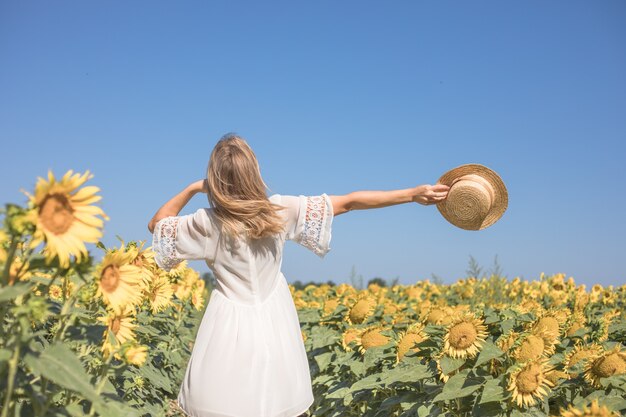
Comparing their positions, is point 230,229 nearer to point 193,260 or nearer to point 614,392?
point 193,260

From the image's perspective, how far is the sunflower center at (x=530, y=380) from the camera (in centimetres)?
288

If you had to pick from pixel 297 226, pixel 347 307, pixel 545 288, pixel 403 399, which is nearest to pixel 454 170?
pixel 297 226

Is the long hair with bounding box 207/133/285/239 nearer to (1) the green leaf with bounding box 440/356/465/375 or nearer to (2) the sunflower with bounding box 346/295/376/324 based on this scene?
(1) the green leaf with bounding box 440/356/465/375

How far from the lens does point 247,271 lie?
3.51m

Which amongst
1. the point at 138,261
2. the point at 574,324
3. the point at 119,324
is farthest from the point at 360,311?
the point at 119,324

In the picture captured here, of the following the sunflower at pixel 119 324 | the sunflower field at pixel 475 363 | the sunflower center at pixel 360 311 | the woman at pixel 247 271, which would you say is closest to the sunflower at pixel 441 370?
the sunflower field at pixel 475 363

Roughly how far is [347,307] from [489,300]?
2.68 m

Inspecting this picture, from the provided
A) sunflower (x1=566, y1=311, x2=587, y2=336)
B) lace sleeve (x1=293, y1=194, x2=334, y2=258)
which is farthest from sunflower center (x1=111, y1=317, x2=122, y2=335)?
sunflower (x1=566, y1=311, x2=587, y2=336)

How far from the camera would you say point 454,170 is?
151 inches

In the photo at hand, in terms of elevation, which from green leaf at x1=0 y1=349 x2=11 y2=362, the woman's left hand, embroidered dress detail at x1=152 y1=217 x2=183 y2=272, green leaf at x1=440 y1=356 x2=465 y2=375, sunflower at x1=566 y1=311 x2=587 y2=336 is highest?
the woman's left hand

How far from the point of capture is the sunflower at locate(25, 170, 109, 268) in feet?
5.74

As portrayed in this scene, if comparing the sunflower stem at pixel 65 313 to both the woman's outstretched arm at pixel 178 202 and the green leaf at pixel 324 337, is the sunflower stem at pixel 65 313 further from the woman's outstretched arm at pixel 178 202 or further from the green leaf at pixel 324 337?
the green leaf at pixel 324 337

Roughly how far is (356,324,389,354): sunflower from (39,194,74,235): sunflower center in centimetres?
284

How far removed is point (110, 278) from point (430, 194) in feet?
6.79
